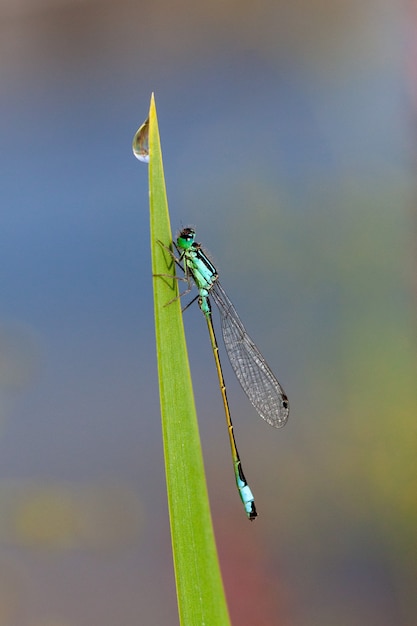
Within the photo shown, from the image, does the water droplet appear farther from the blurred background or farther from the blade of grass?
the blurred background

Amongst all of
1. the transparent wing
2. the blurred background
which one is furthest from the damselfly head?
the blurred background

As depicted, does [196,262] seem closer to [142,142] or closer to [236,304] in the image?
[142,142]

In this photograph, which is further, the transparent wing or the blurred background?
the blurred background

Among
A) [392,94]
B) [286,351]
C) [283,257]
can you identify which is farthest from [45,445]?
[392,94]

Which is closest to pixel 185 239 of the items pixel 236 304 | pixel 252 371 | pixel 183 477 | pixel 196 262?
pixel 196 262

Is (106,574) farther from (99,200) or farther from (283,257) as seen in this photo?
(99,200)

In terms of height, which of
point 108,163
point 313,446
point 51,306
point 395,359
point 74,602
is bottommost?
point 74,602
